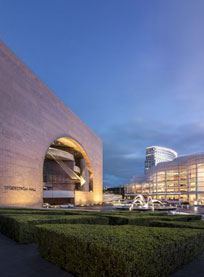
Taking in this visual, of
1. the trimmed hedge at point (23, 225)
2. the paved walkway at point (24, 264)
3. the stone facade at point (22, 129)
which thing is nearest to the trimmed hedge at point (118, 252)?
the paved walkway at point (24, 264)

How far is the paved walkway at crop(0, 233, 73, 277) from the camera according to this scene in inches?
243

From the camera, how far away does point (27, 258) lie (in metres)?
7.54

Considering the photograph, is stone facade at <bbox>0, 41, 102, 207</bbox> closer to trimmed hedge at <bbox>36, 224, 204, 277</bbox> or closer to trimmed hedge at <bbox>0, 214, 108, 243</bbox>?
trimmed hedge at <bbox>0, 214, 108, 243</bbox>

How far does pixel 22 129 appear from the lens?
29656 mm

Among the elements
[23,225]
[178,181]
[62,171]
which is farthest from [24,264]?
[178,181]

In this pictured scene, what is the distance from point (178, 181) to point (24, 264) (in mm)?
96847

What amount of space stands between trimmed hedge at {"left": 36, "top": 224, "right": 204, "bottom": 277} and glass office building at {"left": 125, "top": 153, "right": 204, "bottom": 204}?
73.6m

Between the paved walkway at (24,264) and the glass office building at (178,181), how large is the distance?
7291cm

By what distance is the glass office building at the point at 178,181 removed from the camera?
8619 cm

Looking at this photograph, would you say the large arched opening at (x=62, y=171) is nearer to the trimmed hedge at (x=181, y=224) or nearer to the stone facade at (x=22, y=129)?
the stone facade at (x=22, y=129)

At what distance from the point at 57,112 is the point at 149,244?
3659 cm

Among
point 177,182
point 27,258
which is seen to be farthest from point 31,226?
point 177,182

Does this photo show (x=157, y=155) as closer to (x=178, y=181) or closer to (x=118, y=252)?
(x=178, y=181)

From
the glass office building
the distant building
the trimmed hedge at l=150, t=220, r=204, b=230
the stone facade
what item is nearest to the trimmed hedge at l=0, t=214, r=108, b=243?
the trimmed hedge at l=150, t=220, r=204, b=230
